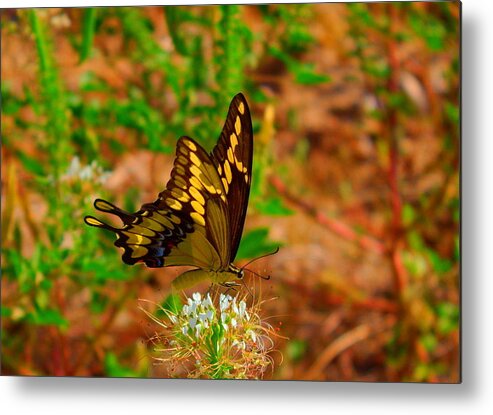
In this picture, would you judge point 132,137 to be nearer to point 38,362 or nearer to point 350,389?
point 38,362

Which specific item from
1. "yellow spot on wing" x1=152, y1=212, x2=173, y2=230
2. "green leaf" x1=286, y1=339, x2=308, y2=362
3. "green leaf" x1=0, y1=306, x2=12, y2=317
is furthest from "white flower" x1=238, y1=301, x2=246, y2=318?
"green leaf" x1=0, y1=306, x2=12, y2=317

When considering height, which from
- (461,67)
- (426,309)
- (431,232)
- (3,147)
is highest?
(461,67)

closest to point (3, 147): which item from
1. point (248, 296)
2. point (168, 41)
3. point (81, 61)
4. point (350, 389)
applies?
point (81, 61)

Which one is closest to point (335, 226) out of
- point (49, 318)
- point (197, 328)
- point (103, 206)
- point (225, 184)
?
point (225, 184)

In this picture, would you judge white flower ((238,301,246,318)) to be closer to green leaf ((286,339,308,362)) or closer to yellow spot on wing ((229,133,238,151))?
green leaf ((286,339,308,362))

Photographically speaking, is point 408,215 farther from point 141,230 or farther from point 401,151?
point 141,230
